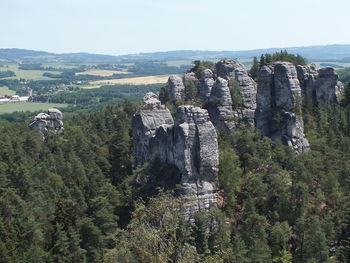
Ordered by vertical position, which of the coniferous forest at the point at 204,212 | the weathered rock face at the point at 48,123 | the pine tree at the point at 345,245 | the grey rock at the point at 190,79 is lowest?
the pine tree at the point at 345,245

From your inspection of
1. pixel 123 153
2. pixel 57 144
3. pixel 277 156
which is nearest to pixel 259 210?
pixel 277 156

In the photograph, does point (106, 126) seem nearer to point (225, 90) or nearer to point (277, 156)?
point (225, 90)

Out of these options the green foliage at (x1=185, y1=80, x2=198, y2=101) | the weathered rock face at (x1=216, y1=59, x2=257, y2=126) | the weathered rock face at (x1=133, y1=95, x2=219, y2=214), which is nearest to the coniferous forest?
the weathered rock face at (x1=133, y1=95, x2=219, y2=214)

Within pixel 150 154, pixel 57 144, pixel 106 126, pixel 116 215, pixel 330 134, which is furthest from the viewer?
pixel 106 126

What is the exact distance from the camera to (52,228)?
4875cm

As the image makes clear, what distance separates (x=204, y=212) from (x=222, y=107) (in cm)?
2008

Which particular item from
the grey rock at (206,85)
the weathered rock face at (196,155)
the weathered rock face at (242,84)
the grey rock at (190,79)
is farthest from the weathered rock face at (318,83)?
the weathered rock face at (196,155)

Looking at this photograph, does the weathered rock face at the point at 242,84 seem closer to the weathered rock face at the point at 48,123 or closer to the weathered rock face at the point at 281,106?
the weathered rock face at the point at 281,106

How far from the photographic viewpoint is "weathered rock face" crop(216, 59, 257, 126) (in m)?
64.0

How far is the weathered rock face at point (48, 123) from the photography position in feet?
252

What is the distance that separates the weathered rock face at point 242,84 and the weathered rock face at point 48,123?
26.9 metres

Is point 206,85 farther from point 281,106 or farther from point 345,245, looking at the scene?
point 345,245

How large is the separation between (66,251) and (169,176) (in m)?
12.1

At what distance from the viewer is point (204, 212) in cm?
4547
